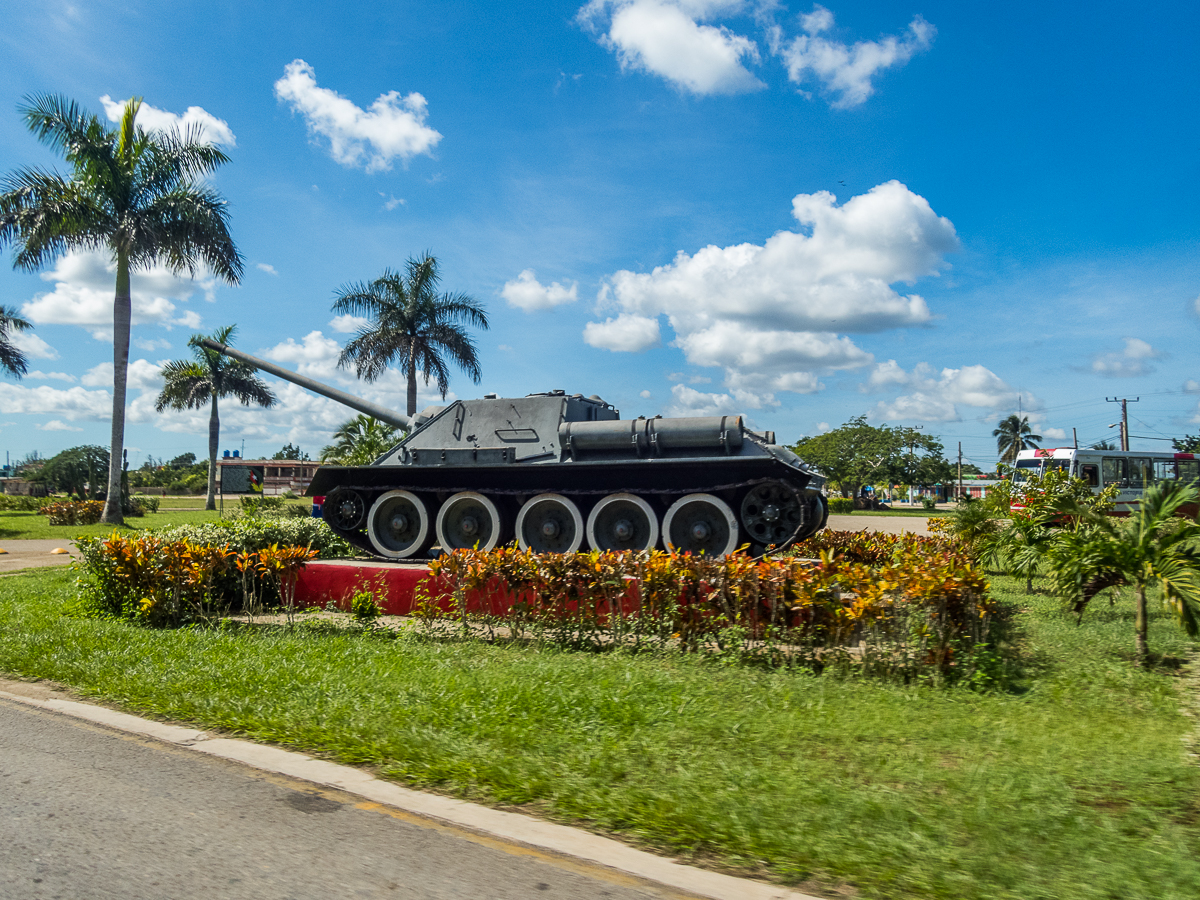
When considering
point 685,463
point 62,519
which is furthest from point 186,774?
point 62,519

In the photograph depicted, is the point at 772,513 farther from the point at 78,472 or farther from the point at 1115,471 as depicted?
the point at 78,472

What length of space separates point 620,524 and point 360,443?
1539cm

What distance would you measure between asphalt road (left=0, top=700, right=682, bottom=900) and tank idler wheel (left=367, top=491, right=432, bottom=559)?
8.50 metres

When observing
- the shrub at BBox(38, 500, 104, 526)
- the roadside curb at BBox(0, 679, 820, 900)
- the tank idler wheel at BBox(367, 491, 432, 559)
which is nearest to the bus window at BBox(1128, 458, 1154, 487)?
the tank idler wheel at BBox(367, 491, 432, 559)

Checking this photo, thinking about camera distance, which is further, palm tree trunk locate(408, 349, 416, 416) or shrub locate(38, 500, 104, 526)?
palm tree trunk locate(408, 349, 416, 416)

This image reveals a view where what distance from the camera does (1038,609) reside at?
893 centimetres

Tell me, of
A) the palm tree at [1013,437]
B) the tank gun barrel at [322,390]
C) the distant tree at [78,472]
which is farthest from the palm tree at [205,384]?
the palm tree at [1013,437]

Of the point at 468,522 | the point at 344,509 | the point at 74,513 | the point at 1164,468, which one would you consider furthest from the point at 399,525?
the point at 1164,468

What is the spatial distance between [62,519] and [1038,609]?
27213mm

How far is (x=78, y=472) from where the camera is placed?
46.3 meters

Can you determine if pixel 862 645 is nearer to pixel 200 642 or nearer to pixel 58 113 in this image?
pixel 200 642

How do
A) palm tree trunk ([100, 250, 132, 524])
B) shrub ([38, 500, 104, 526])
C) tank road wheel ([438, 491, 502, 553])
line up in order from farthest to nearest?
shrub ([38, 500, 104, 526]) → palm tree trunk ([100, 250, 132, 524]) → tank road wheel ([438, 491, 502, 553])

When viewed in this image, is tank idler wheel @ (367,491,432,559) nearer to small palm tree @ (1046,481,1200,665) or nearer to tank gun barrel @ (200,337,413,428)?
tank gun barrel @ (200,337,413,428)

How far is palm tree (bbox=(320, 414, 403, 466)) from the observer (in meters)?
24.4
